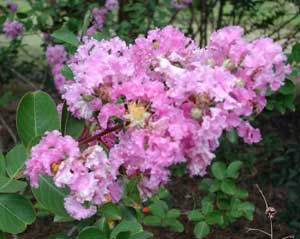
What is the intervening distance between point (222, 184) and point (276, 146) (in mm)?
1222

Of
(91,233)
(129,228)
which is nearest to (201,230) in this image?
(129,228)

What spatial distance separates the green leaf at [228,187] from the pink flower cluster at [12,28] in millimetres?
1596

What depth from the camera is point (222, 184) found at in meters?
1.90

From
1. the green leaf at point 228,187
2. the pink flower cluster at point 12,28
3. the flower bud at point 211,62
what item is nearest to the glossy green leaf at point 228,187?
the green leaf at point 228,187

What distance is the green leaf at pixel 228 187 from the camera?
A: 6.11 ft

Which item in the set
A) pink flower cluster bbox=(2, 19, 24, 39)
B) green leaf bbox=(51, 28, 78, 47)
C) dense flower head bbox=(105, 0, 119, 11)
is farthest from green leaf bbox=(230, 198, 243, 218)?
pink flower cluster bbox=(2, 19, 24, 39)

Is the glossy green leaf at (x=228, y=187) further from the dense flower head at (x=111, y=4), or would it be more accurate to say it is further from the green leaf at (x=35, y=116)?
the dense flower head at (x=111, y=4)

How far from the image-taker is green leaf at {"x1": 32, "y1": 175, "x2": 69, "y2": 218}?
43.8 inches

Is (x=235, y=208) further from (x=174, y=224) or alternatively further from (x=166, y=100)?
(x=166, y=100)

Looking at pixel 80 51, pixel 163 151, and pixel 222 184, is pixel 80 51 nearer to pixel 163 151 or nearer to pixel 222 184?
pixel 163 151

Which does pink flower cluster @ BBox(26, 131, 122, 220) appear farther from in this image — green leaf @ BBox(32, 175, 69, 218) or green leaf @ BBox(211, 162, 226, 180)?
green leaf @ BBox(211, 162, 226, 180)

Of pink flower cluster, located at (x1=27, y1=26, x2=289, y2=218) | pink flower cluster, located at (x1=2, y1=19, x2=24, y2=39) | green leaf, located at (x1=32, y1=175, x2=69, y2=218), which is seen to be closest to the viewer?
pink flower cluster, located at (x1=27, y1=26, x2=289, y2=218)

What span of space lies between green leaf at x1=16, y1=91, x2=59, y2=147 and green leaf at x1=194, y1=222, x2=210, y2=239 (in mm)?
790

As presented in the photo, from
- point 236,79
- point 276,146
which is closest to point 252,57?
point 236,79
